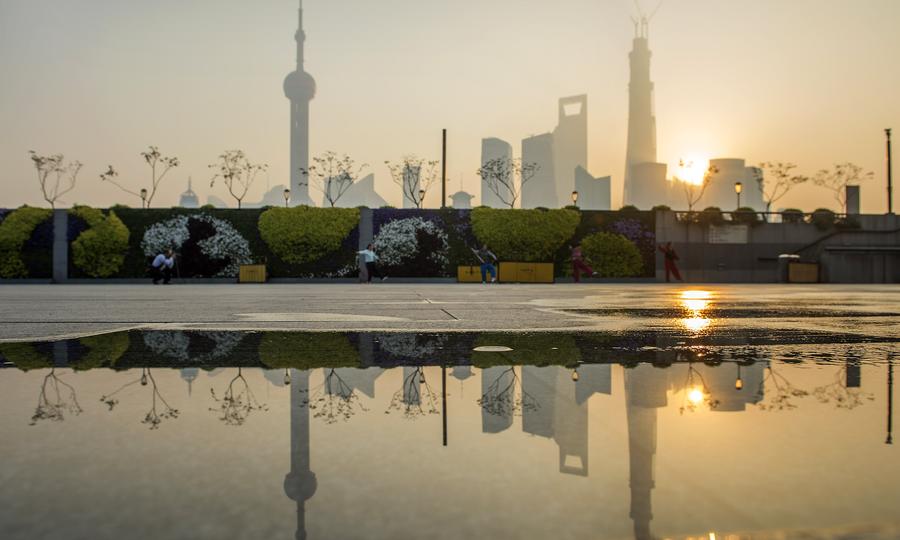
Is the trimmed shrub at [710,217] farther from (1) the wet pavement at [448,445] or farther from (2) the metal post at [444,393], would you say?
(2) the metal post at [444,393]

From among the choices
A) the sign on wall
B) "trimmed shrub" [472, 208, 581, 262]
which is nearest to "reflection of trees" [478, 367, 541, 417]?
"trimmed shrub" [472, 208, 581, 262]

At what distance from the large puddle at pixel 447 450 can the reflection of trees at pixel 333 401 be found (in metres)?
0.01

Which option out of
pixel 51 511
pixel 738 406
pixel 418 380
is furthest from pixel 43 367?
pixel 738 406

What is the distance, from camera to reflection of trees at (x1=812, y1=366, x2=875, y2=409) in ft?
8.14

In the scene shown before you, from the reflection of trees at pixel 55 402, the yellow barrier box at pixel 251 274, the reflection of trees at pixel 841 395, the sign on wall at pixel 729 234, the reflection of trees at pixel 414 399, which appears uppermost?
the sign on wall at pixel 729 234

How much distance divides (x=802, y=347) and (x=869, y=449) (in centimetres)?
290

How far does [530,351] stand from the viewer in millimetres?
4219

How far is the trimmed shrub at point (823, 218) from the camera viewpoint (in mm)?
36656

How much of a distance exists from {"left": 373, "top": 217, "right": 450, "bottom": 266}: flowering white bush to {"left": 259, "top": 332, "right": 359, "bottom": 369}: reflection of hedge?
2713 centimetres

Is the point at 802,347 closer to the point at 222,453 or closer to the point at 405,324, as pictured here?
the point at 405,324

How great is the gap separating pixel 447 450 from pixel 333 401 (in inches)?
32.6

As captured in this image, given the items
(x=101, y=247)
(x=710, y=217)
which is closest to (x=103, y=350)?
(x=101, y=247)

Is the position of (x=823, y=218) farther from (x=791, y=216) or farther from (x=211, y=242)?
(x=211, y=242)

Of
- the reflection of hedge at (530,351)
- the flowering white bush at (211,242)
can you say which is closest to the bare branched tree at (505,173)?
the flowering white bush at (211,242)
